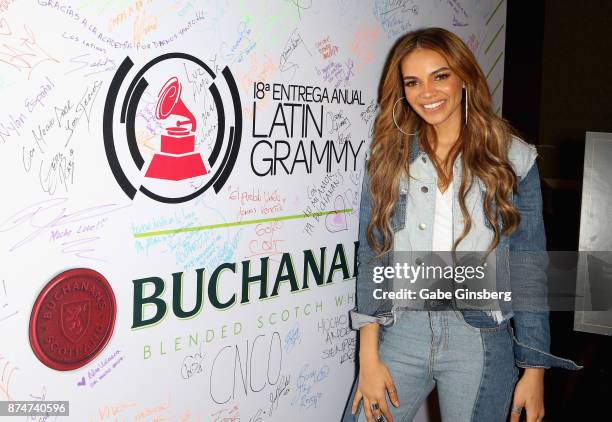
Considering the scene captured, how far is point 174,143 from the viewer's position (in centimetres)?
176

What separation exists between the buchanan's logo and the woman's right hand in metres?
0.68

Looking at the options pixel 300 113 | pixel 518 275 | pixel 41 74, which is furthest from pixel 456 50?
pixel 41 74

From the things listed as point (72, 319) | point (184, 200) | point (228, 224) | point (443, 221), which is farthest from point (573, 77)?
point (72, 319)

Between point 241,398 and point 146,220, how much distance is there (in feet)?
2.19

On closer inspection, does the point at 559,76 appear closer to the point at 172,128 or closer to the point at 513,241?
the point at 513,241

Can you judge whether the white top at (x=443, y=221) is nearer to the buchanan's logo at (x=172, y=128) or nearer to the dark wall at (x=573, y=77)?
the buchanan's logo at (x=172, y=128)

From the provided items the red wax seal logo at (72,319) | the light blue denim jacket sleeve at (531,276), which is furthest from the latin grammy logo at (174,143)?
the light blue denim jacket sleeve at (531,276)

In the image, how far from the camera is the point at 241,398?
2.04m

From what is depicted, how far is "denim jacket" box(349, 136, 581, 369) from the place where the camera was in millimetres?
1896

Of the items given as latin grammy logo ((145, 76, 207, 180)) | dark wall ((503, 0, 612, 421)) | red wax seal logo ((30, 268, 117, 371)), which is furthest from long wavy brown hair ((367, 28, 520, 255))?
dark wall ((503, 0, 612, 421))

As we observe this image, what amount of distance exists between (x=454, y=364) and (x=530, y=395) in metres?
0.25

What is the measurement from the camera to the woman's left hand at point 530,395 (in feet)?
6.22

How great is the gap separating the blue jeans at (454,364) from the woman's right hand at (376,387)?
2cm
